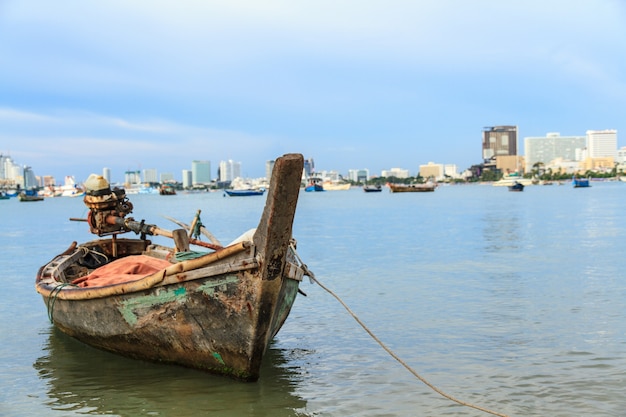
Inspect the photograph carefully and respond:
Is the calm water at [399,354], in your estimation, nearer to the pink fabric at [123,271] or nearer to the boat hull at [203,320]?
the boat hull at [203,320]

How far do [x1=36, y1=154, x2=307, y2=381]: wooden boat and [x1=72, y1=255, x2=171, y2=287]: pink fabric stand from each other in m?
0.02

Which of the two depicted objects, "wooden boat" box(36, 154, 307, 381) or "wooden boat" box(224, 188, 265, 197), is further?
Answer: "wooden boat" box(224, 188, 265, 197)

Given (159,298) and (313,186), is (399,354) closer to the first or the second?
(159,298)

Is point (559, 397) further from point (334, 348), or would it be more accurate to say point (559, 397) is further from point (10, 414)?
point (10, 414)

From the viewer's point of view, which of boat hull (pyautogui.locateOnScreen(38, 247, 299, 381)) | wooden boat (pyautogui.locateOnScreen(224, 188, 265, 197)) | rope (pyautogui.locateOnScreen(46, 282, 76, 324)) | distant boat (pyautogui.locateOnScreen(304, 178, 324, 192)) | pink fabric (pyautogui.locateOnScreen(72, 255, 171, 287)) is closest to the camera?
boat hull (pyautogui.locateOnScreen(38, 247, 299, 381))

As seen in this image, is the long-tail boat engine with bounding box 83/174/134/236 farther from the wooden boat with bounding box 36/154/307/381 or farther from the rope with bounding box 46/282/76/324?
the wooden boat with bounding box 36/154/307/381

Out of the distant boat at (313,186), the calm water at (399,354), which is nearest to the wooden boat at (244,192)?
the distant boat at (313,186)

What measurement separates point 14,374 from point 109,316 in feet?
6.74

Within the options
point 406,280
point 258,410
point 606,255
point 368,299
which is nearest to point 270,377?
point 258,410

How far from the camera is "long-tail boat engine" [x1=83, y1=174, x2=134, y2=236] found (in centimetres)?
1265

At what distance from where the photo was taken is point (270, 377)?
359 inches

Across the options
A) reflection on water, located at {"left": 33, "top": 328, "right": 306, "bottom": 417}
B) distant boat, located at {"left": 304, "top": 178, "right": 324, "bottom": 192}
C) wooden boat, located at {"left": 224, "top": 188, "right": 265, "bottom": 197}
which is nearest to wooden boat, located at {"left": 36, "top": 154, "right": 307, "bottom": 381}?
reflection on water, located at {"left": 33, "top": 328, "right": 306, "bottom": 417}

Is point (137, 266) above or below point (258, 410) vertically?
above

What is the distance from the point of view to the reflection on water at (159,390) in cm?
800
